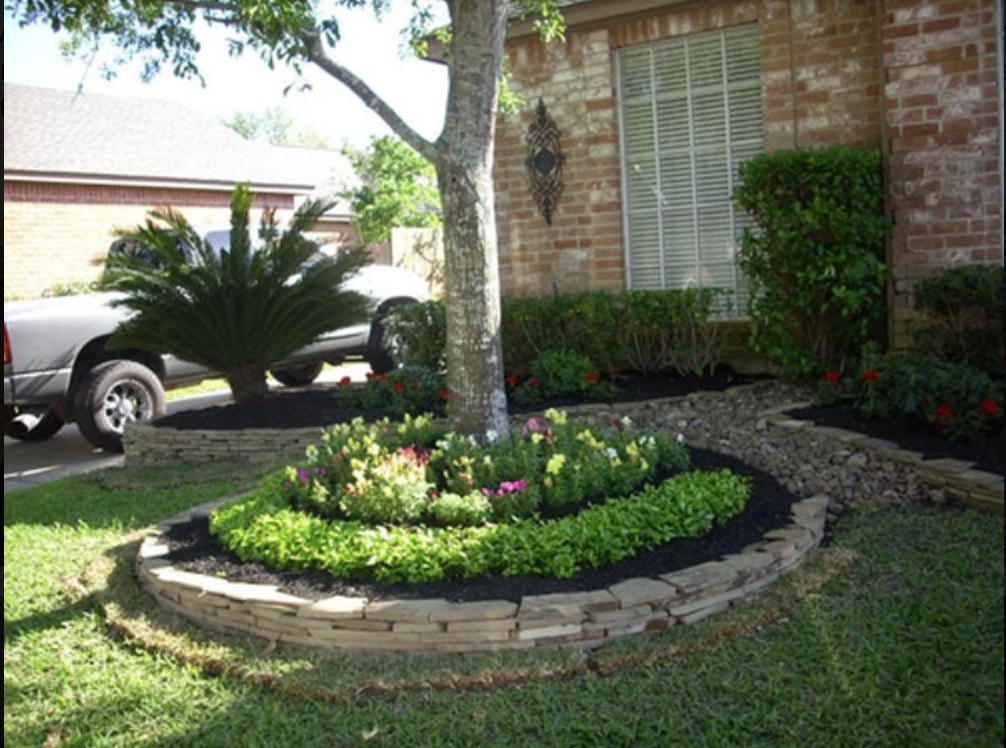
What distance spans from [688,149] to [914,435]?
3.77m

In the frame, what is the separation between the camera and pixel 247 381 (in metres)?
8.32

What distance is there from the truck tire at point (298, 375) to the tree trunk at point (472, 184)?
23.6 feet

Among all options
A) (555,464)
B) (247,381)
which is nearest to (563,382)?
(247,381)

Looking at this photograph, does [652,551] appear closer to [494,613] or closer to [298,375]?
[494,613]

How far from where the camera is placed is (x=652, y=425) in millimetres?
6715

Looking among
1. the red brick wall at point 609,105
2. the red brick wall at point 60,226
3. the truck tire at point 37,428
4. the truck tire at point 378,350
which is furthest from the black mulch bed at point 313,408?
the red brick wall at point 60,226

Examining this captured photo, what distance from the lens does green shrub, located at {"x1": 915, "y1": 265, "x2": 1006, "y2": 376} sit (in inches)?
244

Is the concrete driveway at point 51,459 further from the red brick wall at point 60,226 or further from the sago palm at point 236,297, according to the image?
the red brick wall at point 60,226

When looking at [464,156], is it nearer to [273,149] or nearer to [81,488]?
[81,488]

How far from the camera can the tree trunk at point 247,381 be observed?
27.2 ft

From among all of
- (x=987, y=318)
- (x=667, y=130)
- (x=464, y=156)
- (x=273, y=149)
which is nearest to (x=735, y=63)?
(x=667, y=130)

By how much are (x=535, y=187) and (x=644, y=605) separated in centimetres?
591

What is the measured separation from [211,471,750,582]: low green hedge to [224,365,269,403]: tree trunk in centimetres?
375

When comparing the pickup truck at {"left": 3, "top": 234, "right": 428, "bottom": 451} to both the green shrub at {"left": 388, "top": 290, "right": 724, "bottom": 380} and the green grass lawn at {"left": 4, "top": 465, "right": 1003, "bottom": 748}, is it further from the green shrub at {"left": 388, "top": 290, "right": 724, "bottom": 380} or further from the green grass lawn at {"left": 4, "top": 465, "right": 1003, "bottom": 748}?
the green grass lawn at {"left": 4, "top": 465, "right": 1003, "bottom": 748}
